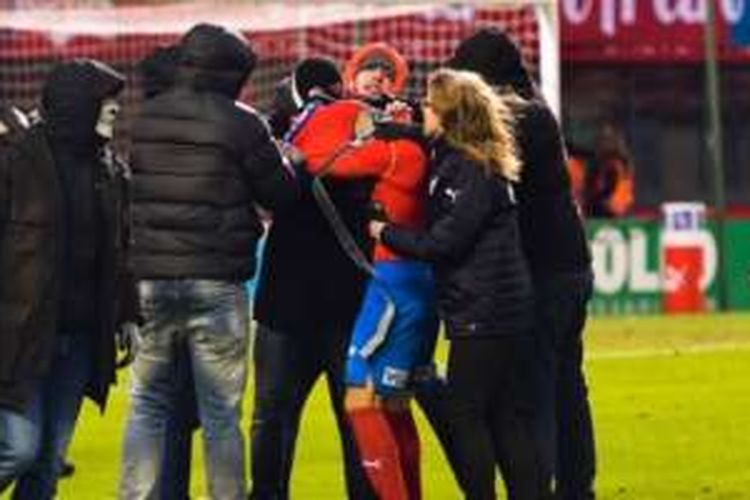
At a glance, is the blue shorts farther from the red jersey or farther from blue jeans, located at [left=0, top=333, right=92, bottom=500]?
blue jeans, located at [left=0, top=333, right=92, bottom=500]

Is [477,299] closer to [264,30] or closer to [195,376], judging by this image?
[195,376]

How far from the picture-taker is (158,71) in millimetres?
12359

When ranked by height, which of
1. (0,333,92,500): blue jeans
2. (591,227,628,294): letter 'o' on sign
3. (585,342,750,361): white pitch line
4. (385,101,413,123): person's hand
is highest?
(385,101,413,123): person's hand

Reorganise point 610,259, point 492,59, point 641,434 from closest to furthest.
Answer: point 492,59, point 641,434, point 610,259

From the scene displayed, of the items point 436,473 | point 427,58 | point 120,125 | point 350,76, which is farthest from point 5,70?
point 350,76

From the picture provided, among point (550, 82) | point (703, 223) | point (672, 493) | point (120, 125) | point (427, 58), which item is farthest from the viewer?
point (427, 58)

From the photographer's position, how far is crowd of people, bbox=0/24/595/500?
1118 cm

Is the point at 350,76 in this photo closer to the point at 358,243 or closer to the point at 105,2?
the point at 358,243

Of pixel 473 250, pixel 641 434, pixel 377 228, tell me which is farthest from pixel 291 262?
pixel 641 434

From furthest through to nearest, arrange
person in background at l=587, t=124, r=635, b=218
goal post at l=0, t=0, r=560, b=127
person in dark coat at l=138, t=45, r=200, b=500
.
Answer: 1. person in background at l=587, t=124, r=635, b=218
2. goal post at l=0, t=0, r=560, b=127
3. person in dark coat at l=138, t=45, r=200, b=500

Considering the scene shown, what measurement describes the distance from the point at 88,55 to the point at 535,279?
2014 centimetres

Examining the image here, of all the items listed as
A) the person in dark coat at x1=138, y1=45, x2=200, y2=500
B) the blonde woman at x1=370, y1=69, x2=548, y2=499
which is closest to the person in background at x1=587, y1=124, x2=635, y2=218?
the person in dark coat at x1=138, y1=45, x2=200, y2=500

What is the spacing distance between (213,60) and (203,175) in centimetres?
46

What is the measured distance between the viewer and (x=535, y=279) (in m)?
12.2
